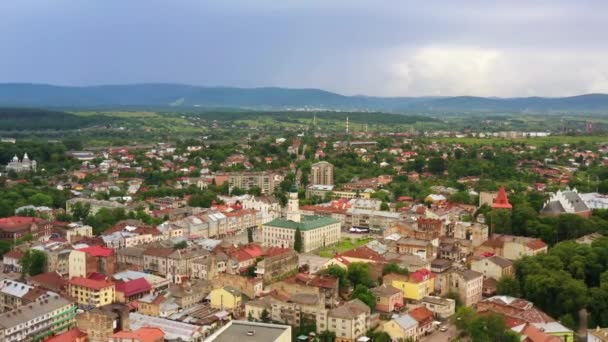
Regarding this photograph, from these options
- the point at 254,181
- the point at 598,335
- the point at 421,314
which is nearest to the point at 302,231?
the point at 421,314

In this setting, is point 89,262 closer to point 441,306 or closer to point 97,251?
point 97,251

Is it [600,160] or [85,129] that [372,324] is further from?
[85,129]

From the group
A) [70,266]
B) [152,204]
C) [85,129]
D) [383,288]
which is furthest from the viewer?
[85,129]

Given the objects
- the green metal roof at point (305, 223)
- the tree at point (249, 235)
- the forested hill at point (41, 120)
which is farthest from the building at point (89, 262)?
the forested hill at point (41, 120)

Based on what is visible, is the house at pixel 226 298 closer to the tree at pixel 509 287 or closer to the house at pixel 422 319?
the house at pixel 422 319

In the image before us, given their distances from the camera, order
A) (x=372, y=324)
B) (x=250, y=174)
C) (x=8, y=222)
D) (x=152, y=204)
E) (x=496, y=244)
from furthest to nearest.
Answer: (x=250, y=174), (x=152, y=204), (x=8, y=222), (x=496, y=244), (x=372, y=324)

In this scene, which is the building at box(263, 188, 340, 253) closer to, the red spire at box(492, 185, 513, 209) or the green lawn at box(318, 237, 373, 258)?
the green lawn at box(318, 237, 373, 258)

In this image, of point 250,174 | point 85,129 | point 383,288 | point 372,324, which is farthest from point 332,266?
point 85,129
